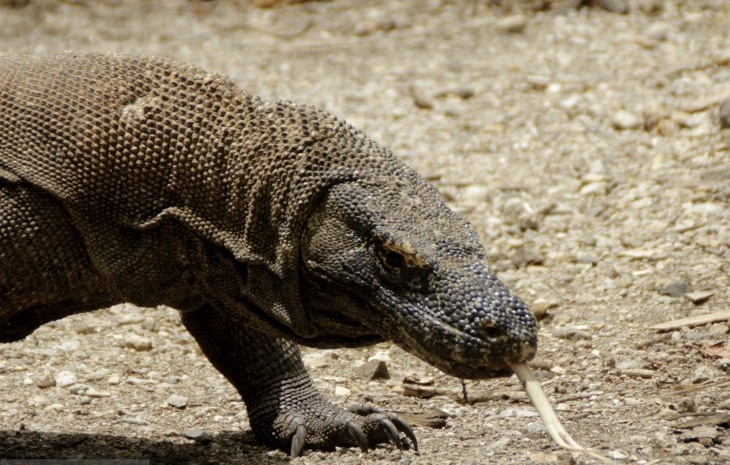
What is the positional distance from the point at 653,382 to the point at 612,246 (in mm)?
1756

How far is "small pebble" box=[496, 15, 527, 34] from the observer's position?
1134 centimetres

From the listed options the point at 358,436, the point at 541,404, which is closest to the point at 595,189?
the point at 358,436

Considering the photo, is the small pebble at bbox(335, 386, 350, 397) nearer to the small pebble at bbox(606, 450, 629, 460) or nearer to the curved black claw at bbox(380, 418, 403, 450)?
the curved black claw at bbox(380, 418, 403, 450)

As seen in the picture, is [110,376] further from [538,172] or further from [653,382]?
[538,172]

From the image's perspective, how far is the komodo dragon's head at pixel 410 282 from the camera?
371 cm

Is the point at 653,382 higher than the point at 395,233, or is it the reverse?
the point at 395,233

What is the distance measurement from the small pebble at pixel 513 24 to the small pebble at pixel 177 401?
6789mm

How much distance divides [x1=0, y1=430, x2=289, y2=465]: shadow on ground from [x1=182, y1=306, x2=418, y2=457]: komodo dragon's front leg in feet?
0.38

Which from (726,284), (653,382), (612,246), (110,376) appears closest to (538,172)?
(612,246)

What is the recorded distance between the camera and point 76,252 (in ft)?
→ 13.6

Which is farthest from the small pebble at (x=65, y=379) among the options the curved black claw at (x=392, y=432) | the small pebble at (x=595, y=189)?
the small pebble at (x=595, y=189)

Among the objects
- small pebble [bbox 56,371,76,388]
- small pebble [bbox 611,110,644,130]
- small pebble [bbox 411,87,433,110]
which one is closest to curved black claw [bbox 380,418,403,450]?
small pebble [bbox 56,371,76,388]

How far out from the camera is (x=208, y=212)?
13.6 ft

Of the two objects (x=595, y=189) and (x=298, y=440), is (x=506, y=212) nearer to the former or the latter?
(x=595, y=189)
